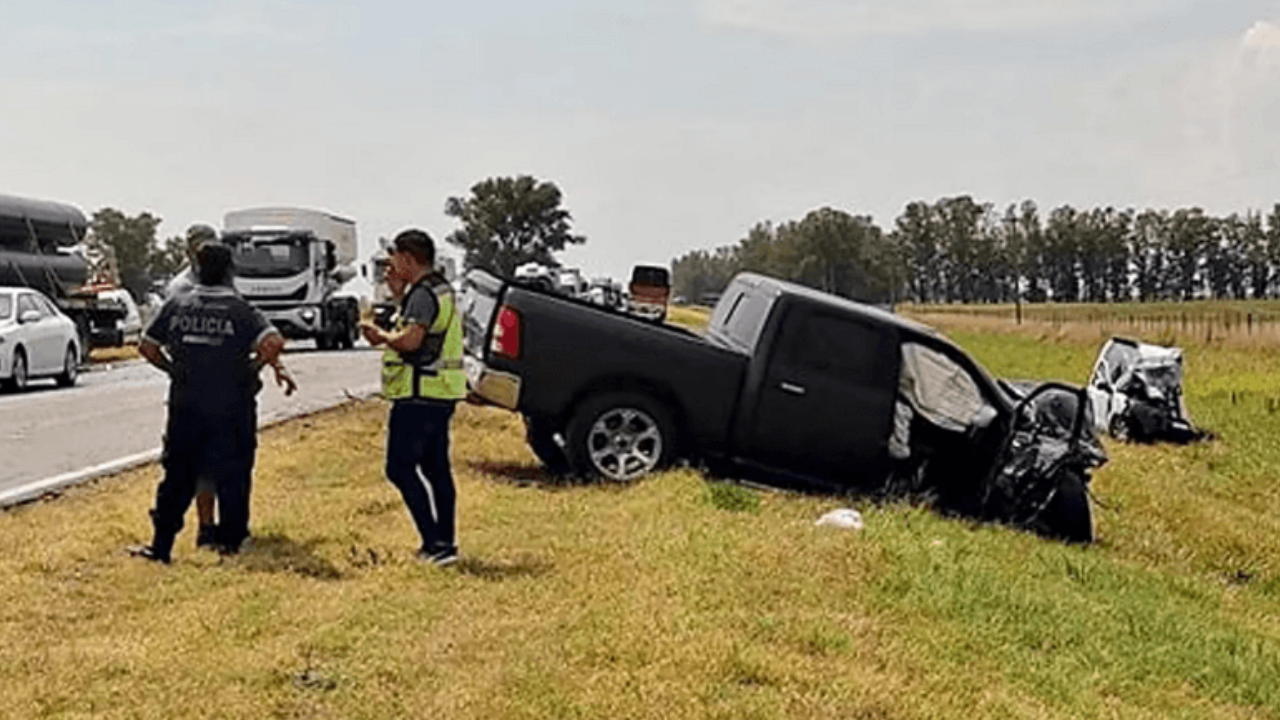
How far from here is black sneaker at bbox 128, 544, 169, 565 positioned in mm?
9258

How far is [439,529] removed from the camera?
30.7 feet

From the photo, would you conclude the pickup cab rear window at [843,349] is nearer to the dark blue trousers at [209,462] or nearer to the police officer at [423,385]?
the police officer at [423,385]

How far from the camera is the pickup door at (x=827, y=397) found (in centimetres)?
1273

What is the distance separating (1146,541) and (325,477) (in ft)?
21.5

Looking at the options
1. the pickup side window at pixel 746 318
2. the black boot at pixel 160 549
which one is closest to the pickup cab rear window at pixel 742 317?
the pickup side window at pixel 746 318

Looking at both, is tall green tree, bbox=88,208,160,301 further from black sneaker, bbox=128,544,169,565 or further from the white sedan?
black sneaker, bbox=128,544,169,565

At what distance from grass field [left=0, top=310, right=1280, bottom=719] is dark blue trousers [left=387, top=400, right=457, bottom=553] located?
0.76ft

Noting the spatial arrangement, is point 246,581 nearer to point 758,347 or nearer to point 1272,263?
point 758,347

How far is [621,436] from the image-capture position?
12953 mm

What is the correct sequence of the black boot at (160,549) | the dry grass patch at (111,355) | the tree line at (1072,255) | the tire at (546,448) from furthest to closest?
the tree line at (1072,255) < the dry grass patch at (111,355) < the tire at (546,448) < the black boot at (160,549)

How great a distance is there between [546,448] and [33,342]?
1429 centimetres

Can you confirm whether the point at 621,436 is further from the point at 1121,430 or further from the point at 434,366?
the point at 1121,430

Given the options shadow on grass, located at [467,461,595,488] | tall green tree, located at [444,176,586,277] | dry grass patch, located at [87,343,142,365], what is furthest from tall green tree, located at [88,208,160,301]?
shadow on grass, located at [467,461,595,488]

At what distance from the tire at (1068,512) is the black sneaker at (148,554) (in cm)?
632
